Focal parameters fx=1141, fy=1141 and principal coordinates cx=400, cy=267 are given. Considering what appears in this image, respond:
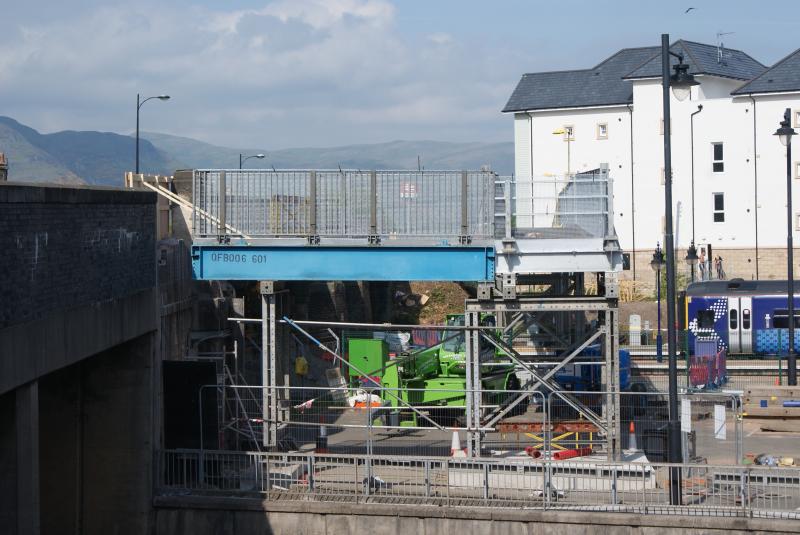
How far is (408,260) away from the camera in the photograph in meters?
22.0

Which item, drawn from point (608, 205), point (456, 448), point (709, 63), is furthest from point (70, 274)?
point (709, 63)

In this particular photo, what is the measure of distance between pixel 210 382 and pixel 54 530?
3.87m

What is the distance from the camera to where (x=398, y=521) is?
18.2 meters

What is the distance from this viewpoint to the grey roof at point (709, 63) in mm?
58812

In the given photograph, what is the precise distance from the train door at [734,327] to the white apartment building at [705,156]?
19028 mm

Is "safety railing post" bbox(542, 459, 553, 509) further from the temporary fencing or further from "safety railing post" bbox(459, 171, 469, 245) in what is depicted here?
"safety railing post" bbox(459, 171, 469, 245)

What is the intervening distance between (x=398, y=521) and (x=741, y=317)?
78.1ft

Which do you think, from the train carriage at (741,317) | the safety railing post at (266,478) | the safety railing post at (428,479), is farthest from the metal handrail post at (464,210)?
the train carriage at (741,317)

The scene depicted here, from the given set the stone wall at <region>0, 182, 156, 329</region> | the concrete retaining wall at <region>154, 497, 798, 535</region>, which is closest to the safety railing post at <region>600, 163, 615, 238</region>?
the concrete retaining wall at <region>154, 497, 798, 535</region>

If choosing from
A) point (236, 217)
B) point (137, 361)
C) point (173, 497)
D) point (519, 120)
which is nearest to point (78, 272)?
point (137, 361)

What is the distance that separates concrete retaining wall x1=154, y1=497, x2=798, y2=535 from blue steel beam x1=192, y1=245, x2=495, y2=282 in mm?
4960

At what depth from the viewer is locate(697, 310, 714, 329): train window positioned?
39125mm

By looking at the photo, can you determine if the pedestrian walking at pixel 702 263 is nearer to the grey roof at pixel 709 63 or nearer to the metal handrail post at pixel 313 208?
the grey roof at pixel 709 63

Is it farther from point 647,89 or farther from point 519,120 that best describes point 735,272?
point 519,120
